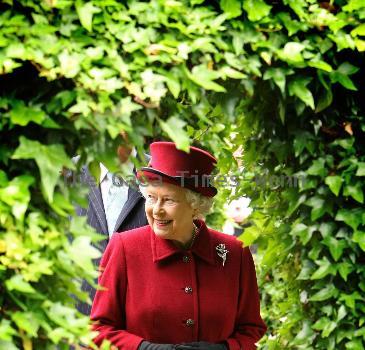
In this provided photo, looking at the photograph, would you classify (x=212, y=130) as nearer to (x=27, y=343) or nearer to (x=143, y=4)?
(x=143, y=4)

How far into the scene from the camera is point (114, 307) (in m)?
3.20

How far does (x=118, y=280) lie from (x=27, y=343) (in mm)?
1100

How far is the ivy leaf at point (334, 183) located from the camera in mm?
2584

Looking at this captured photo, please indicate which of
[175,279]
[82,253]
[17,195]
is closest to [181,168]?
[175,279]

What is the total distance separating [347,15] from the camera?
2.53 m

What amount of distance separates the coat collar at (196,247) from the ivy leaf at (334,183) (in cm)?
93

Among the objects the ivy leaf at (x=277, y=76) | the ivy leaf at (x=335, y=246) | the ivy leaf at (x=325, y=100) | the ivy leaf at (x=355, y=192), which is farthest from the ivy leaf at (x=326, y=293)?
the ivy leaf at (x=277, y=76)

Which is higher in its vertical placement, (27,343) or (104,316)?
(27,343)

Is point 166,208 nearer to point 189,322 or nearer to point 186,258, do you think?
point 186,258

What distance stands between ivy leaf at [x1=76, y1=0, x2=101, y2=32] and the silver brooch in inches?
60.8

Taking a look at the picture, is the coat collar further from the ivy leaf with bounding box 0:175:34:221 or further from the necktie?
the ivy leaf with bounding box 0:175:34:221

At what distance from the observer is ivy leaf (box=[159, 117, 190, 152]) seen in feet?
7.41

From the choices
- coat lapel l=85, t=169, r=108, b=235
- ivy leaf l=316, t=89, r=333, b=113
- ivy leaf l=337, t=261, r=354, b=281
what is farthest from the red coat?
ivy leaf l=316, t=89, r=333, b=113

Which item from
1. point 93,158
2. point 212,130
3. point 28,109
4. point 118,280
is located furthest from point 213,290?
point 28,109
